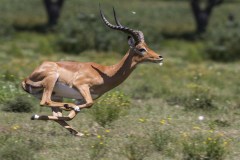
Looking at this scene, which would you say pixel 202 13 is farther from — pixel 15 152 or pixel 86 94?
pixel 15 152

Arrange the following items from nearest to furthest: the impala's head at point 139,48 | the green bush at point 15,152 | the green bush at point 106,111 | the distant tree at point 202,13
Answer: the green bush at point 15,152 < the impala's head at point 139,48 < the green bush at point 106,111 < the distant tree at point 202,13

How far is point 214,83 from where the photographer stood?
20.7m

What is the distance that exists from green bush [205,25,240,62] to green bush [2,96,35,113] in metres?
17.4

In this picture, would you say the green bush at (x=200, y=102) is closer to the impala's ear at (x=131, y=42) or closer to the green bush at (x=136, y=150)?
the impala's ear at (x=131, y=42)

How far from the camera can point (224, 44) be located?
102ft

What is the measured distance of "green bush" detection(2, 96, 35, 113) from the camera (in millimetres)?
13914

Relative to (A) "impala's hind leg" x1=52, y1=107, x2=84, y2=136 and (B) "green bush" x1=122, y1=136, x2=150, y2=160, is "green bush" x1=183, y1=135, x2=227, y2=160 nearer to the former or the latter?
(B) "green bush" x1=122, y1=136, x2=150, y2=160

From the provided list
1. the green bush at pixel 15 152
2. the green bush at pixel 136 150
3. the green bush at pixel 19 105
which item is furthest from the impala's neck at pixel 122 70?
the green bush at pixel 19 105

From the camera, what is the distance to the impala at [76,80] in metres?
11.3

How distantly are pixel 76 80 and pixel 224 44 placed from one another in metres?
20.4

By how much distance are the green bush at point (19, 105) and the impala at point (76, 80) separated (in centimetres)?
221

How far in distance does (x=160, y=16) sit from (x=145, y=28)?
24489mm

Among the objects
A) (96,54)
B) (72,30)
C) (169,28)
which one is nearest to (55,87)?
(96,54)

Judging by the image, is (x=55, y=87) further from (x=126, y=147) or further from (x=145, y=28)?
(x=145, y=28)
